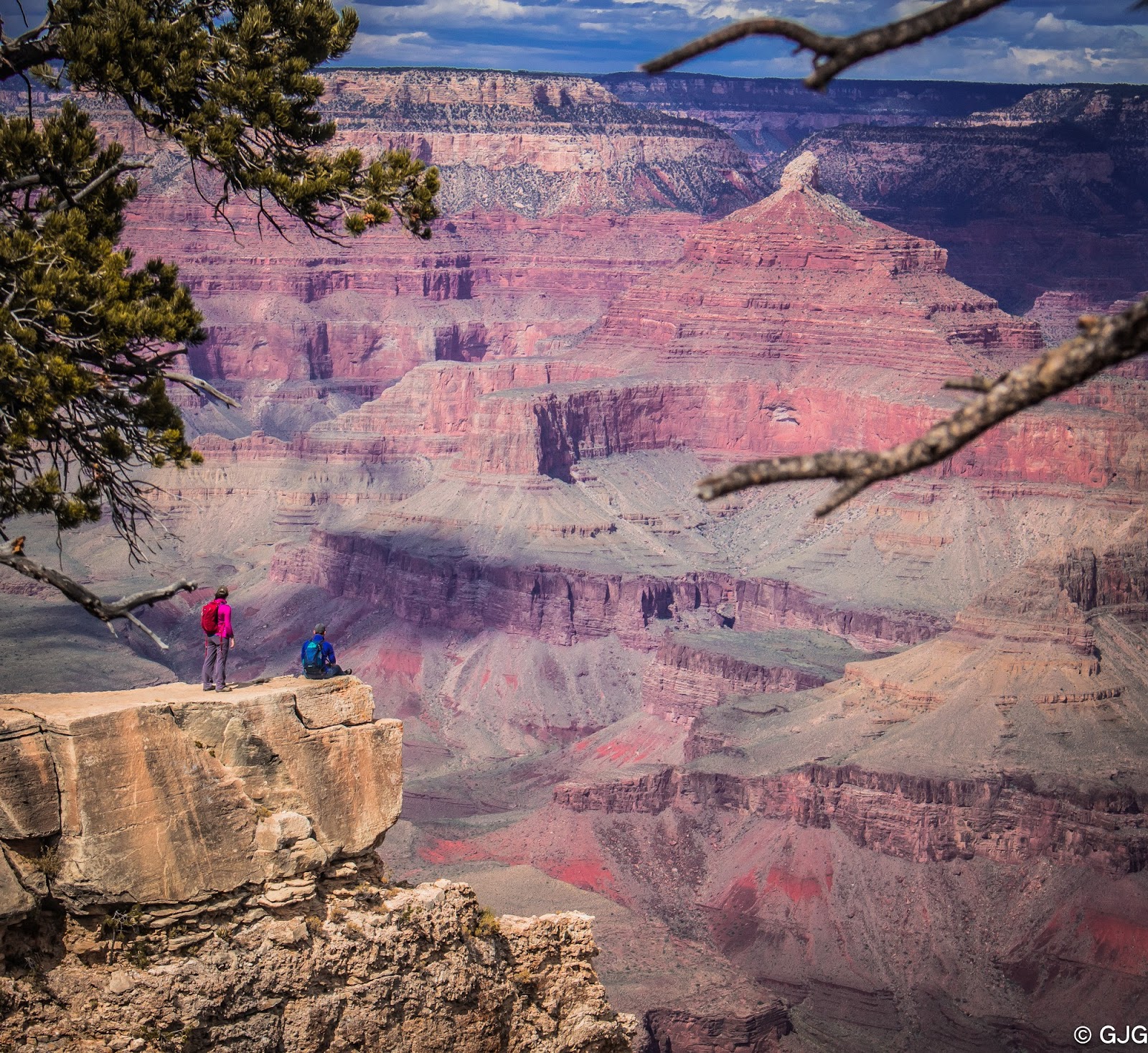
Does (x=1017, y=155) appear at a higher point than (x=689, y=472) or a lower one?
higher

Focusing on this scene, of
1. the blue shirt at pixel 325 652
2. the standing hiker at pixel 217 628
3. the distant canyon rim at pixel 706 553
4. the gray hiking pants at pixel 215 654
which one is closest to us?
the blue shirt at pixel 325 652

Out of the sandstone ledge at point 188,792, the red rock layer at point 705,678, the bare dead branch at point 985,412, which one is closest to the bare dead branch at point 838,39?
the bare dead branch at point 985,412

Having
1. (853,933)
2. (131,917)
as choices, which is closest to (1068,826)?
(853,933)

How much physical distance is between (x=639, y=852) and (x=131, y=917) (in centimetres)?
5054

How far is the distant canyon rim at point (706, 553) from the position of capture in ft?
197

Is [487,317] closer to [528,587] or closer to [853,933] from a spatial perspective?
[528,587]

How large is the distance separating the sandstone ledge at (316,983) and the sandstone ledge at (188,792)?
0.33 m

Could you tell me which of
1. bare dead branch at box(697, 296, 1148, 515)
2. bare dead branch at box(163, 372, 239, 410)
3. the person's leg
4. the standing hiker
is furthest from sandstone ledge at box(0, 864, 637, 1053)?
bare dead branch at box(697, 296, 1148, 515)

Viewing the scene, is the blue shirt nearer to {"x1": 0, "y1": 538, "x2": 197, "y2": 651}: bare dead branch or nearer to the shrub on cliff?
{"x1": 0, "y1": 538, "x2": 197, "y2": 651}: bare dead branch

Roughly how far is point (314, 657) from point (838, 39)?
10.7 meters

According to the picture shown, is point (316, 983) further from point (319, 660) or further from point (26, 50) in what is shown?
point (26, 50)

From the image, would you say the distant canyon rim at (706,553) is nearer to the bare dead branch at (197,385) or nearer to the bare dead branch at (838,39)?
the bare dead branch at (197,385)

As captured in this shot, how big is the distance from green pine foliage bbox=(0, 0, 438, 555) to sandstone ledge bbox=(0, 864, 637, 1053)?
520 centimetres

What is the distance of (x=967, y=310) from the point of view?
117m
